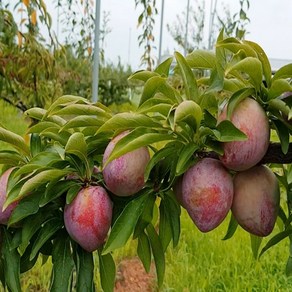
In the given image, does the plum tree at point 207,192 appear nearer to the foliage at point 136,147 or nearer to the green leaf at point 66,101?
the foliage at point 136,147

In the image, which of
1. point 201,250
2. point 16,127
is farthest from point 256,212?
point 16,127

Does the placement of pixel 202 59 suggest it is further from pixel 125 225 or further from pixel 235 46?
pixel 125 225

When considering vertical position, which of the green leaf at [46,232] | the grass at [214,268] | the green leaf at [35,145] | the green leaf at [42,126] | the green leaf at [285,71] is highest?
the green leaf at [285,71]

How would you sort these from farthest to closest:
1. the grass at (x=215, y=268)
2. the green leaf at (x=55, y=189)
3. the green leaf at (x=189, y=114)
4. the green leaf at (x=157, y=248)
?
the grass at (x=215, y=268), the green leaf at (x=157, y=248), the green leaf at (x=55, y=189), the green leaf at (x=189, y=114)

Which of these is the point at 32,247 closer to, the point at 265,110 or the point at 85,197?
the point at 85,197

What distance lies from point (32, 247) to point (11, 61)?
1.16 m

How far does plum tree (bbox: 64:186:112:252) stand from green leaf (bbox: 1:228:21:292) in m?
0.11

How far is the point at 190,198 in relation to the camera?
559 mm

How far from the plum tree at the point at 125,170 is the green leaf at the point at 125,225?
2cm

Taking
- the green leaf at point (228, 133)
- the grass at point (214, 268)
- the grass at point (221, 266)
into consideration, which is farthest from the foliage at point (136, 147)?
the grass at point (221, 266)

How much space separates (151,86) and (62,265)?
9.3 inches

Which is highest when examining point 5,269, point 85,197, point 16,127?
point 85,197

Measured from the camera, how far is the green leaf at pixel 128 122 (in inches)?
21.7

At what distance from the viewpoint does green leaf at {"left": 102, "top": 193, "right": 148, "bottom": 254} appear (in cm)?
58
